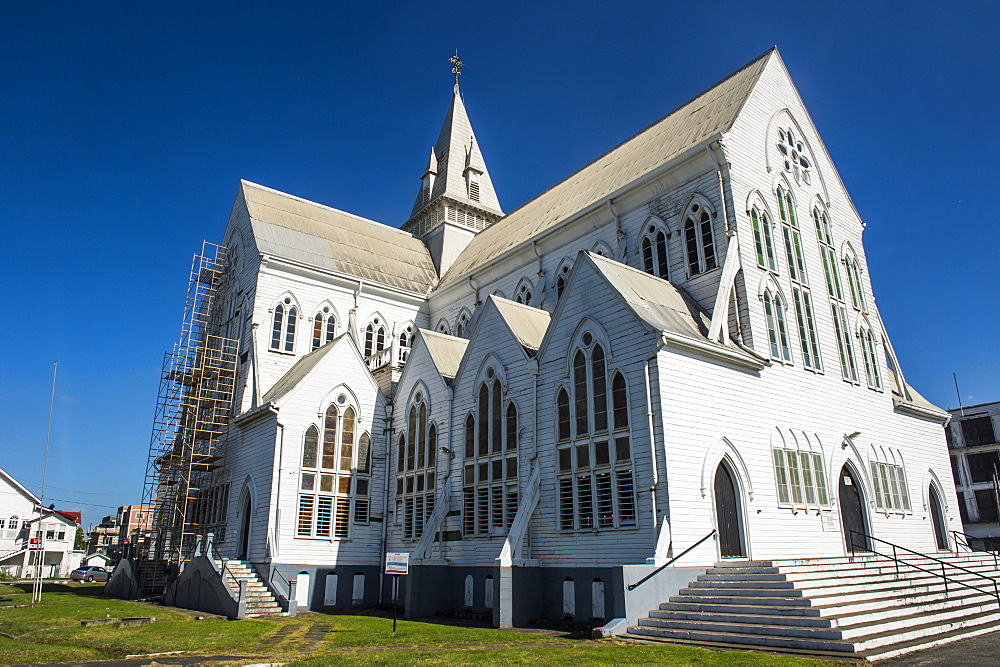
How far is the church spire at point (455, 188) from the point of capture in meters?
49.8

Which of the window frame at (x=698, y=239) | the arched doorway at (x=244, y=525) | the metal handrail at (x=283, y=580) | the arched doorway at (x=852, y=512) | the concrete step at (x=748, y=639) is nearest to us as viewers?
the concrete step at (x=748, y=639)

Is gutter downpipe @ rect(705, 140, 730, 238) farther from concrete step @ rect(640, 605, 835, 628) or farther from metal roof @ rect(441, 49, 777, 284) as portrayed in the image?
concrete step @ rect(640, 605, 835, 628)

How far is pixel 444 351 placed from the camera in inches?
1209

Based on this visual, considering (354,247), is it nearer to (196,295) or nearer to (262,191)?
(262,191)

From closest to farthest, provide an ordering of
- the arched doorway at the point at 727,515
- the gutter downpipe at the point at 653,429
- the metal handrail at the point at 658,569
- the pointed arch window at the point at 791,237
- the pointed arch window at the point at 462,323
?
the metal handrail at the point at 658,569, the gutter downpipe at the point at 653,429, the arched doorway at the point at 727,515, the pointed arch window at the point at 791,237, the pointed arch window at the point at 462,323

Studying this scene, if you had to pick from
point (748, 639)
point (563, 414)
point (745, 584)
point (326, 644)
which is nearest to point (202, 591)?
point (326, 644)

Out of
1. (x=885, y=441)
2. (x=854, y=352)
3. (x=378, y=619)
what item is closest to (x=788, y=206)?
(x=854, y=352)

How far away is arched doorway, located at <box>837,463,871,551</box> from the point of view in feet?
82.9

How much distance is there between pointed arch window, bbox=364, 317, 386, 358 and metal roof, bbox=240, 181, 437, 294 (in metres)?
2.39

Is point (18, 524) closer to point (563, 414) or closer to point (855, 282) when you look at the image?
point (563, 414)

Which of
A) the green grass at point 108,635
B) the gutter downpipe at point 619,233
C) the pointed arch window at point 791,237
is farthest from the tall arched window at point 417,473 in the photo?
the pointed arch window at point 791,237

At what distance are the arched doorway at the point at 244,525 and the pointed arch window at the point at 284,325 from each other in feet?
25.8

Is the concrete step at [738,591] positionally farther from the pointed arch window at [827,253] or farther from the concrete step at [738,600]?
the pointed arch window at [827,253]

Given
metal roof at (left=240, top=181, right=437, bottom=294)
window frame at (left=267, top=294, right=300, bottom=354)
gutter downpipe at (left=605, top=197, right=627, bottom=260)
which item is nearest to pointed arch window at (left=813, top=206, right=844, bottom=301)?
gutter downpipe at (left=605, top=197, right=627, bottom=260)
